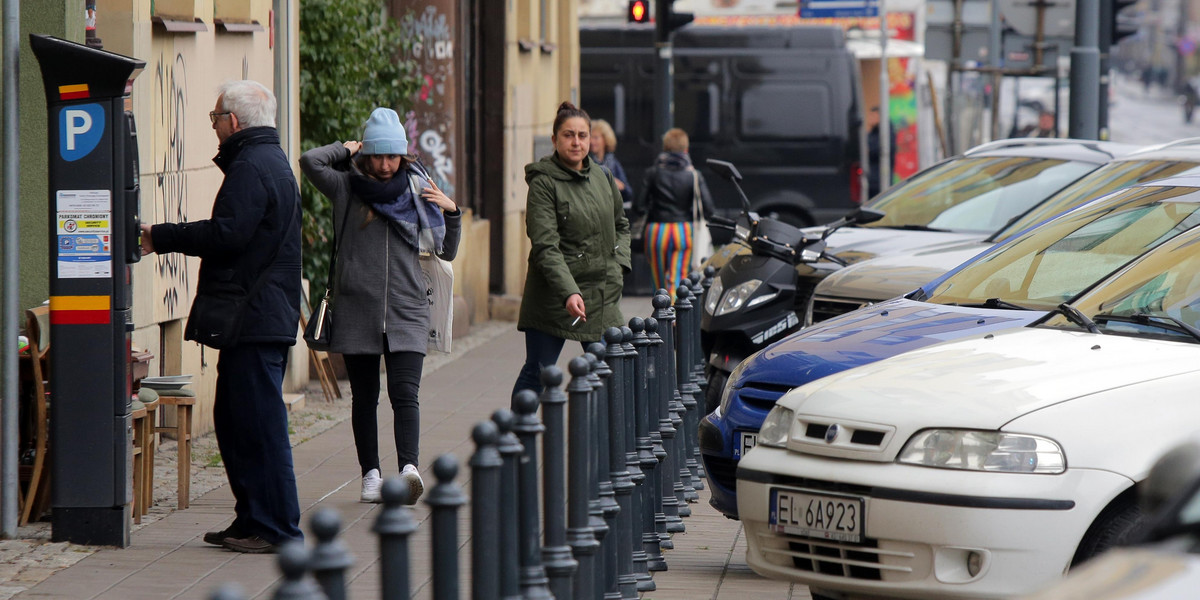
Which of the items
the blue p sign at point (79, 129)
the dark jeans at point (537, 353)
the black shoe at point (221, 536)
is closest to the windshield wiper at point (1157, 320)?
the dark jeans at point (537, 353)

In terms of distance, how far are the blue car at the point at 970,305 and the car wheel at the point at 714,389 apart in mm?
2484

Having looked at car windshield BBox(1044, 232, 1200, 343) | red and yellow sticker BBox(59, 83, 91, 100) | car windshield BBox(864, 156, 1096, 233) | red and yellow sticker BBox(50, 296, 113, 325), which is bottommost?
red and yellow sticker BBox(50, 296, 113, 325)

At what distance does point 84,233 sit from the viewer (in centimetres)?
617

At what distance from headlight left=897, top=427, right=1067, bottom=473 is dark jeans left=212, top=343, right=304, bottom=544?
255 centimetres

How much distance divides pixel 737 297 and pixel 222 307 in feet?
12.9

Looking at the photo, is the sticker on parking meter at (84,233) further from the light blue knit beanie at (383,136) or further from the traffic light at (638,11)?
the traffic light at (638,11)

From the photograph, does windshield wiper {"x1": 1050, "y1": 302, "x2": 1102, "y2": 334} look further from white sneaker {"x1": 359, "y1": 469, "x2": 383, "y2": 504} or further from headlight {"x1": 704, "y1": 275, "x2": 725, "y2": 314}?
headlight {"x1": 704, "y1": 275, "x2": 725, "y2": 314}

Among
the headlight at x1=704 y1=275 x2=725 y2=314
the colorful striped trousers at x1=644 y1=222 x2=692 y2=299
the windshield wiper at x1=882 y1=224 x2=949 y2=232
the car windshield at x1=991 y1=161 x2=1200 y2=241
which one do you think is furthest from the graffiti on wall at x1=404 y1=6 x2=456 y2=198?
the car windshield at x1=991 y1=161 x2=1200 y2=241

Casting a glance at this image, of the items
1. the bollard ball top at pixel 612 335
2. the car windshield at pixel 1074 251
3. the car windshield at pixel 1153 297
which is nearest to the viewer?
the car windshield at pixel 1153 297

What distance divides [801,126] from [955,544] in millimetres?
16292

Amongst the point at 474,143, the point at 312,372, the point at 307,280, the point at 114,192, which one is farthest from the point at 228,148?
the point at 474,143

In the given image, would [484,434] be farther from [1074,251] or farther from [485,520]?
[1074,251]

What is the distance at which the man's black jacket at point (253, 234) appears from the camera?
610 centimetres

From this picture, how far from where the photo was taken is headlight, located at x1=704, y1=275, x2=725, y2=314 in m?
9.57
